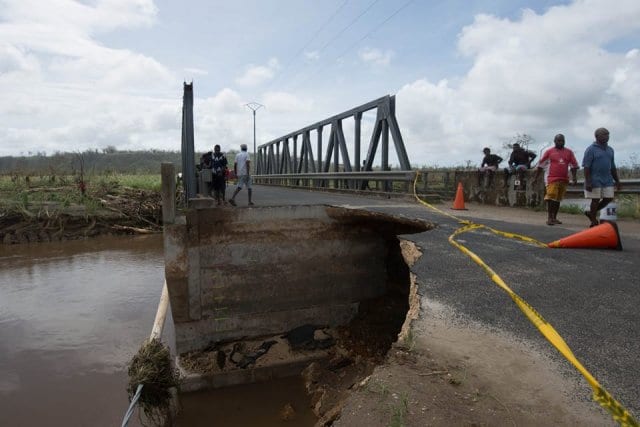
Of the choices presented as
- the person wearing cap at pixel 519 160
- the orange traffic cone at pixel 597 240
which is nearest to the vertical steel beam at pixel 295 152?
the person wearing cap at pixel 519 160

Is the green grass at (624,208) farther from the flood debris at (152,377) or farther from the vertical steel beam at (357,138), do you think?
the flood debris at (152,377)

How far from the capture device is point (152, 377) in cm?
451

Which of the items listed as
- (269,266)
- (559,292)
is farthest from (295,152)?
(559,292)

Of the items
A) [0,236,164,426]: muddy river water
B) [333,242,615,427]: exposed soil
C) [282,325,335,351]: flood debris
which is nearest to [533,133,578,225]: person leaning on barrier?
[282,325,335,351]: flood debris

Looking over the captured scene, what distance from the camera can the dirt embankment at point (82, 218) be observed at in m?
15.1

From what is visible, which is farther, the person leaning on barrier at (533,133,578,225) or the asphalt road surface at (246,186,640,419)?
the person leaning on barrier at (533,133,578,225)

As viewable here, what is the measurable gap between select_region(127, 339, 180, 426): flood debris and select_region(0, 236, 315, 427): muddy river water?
0.97m

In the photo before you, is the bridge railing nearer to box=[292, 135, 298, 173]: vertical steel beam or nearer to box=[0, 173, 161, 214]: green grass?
box=[292, 135, 298, 173]: vertical steel beam

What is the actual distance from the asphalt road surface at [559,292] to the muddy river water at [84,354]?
2.77 meters

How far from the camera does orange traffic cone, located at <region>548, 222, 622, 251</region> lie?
17.3 ft

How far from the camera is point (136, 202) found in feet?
57.3

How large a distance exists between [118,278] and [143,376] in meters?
7.25

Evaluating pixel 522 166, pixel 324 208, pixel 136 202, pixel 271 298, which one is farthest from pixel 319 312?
pixel 136 202

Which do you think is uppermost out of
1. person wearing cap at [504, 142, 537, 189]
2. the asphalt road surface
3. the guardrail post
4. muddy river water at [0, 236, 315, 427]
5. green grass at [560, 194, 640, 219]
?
person wearing cap at [504, 142, 537, 189]
